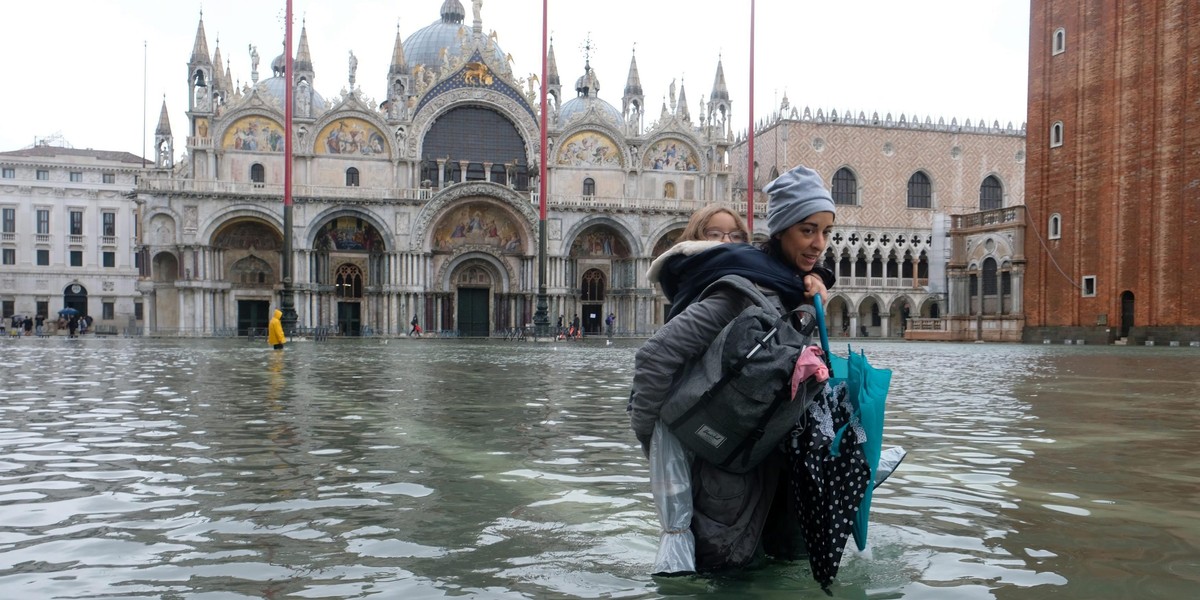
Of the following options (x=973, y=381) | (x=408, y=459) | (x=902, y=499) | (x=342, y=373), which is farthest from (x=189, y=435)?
(x=973, y=381)

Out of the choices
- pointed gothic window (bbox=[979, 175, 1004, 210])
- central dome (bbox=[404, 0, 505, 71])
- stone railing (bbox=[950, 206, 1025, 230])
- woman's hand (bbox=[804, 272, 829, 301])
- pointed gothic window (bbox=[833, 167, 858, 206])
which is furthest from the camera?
pointed gothic window (bbox=[979, 175, 1004, 210])

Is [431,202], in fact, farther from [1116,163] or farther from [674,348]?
[674,348]

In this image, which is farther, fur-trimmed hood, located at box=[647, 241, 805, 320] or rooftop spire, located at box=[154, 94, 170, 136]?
rooftop spire, located at box=[154, 94, 170, 136]

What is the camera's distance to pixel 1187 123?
30.8 m

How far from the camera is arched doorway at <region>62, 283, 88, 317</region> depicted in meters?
62.4

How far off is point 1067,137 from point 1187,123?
4.75 m

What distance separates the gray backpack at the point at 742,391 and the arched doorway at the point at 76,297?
67.3 meters

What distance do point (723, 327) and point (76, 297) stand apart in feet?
223

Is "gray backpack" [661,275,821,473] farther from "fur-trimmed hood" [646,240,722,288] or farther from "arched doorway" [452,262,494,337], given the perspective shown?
"arched doorway" [452,262,494,337]

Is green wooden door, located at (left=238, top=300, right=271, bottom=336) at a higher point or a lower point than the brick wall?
lower

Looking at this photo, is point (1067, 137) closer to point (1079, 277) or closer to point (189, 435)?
point (1079, 277)

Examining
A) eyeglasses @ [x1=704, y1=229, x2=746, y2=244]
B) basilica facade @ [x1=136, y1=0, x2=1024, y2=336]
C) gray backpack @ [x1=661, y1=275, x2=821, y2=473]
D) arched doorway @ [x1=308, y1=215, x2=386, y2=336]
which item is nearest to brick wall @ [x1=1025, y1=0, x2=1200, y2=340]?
basilica facade @ [x1=136, y1=0, x2=1024, y2=336]

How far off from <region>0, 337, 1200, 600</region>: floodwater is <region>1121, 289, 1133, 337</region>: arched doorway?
26.1 metres

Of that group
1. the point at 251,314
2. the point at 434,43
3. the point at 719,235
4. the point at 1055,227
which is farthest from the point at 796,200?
the point at 434,43
